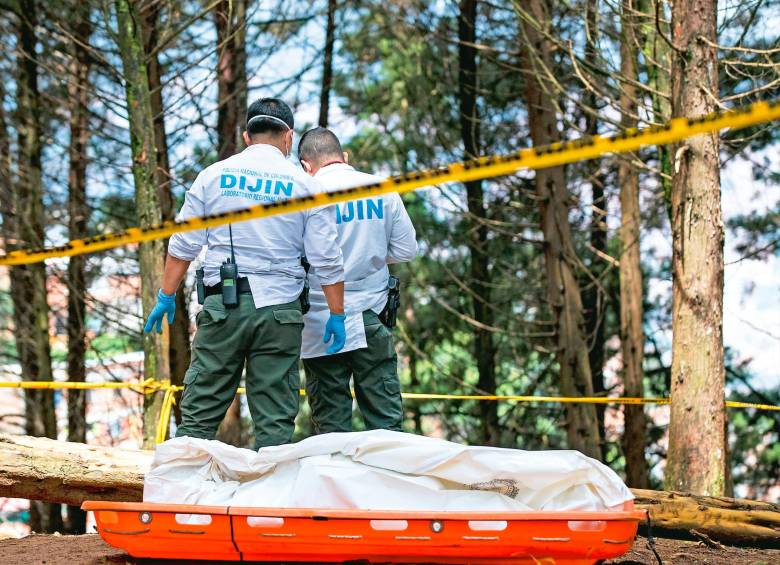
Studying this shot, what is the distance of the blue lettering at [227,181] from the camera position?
164 inches

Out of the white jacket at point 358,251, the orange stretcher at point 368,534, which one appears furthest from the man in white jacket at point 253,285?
the orange stretcher at point 368,534

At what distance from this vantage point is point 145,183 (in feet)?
22.7

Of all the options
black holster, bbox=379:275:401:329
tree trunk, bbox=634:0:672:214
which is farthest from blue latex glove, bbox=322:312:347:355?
tree trunk, bbox=634:0:672:214

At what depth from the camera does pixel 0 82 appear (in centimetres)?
1209

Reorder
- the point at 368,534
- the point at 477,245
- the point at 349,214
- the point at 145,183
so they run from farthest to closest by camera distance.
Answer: the point at 477,245 → the point at 145,183 → the point at 349,214 → the point at 368,534

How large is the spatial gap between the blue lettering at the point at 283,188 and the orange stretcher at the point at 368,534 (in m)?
1.58

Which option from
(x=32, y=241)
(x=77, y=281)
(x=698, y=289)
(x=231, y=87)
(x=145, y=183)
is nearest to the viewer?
(x=698, y=289)

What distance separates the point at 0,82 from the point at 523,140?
7771mm

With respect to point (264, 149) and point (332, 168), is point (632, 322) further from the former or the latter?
point (264, 149)

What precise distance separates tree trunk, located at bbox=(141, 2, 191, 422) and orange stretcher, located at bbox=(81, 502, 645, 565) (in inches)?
206

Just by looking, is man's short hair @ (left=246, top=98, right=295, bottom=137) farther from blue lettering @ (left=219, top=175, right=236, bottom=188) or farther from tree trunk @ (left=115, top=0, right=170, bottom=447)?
tree trunk @ (left=115, top=0, right=170, bottom=447)

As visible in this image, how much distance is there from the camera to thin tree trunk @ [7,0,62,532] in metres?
11.4

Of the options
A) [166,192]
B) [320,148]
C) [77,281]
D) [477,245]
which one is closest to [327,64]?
[477,245]

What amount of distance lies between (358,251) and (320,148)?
2.12 ft
